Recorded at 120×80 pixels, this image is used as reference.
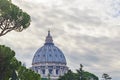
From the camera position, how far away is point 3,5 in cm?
4762

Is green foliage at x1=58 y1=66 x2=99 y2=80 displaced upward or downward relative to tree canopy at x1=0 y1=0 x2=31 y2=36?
upward

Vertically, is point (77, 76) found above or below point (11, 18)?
above

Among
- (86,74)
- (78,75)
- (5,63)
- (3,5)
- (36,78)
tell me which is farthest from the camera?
(86,74)

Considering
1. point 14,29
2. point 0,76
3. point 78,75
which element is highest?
point 78,75

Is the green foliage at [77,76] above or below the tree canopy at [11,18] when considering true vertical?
above

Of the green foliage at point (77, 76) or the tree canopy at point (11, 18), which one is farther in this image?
the green foliage at point (77, 76)

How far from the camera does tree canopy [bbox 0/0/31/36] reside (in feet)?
157

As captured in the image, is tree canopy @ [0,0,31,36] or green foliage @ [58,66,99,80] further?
green foliage @ [58,66,99,80]

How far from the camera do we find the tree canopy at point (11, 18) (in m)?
47.8

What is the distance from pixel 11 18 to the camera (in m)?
48.3

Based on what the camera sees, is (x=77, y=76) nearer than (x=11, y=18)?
No

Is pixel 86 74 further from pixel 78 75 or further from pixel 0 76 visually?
pixel 0 76

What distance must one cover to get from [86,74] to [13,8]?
74633mm

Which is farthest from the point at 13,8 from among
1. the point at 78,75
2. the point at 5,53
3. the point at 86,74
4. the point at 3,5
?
the point at 86,74
